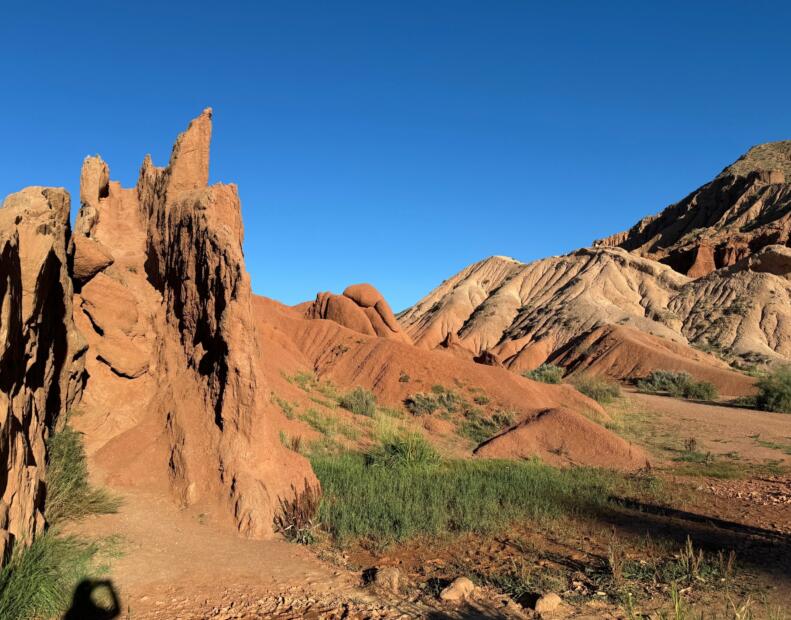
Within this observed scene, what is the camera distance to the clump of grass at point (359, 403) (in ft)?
59.4

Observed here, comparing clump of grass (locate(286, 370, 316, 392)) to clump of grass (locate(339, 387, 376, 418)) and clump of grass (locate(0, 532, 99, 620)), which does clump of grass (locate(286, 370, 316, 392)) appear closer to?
clump of grass (locate(339, 387, 376, 418))

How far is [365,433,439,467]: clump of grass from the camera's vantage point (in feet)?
38.8

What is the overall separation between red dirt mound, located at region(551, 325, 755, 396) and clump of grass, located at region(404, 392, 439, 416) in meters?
22.7

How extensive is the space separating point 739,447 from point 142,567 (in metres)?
17.1

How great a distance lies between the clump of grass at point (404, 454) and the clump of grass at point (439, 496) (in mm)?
169

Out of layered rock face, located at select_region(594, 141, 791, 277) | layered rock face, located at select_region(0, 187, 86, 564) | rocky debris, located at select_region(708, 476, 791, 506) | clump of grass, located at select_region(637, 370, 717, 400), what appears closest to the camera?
layered rock face, located at select_region(0, 187, 86, 564)

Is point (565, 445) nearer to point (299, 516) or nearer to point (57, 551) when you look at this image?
point (299, 516)

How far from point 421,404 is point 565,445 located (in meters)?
6.58

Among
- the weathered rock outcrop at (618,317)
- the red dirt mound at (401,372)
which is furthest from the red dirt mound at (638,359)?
the red dirt mound at (401,372)

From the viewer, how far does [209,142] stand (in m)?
11.2

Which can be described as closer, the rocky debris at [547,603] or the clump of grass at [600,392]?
the rocky debris at [547,603]

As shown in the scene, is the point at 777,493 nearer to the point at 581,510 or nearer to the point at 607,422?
the point at 581,510

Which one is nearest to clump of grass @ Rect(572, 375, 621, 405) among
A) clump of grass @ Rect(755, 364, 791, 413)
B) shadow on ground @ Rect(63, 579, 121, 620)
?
clump of grass @ Rect(755, 364, 791, 413)

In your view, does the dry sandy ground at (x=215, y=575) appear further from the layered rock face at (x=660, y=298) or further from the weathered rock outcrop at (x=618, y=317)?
the weathered rock outcrop at (x=618, y=317)
